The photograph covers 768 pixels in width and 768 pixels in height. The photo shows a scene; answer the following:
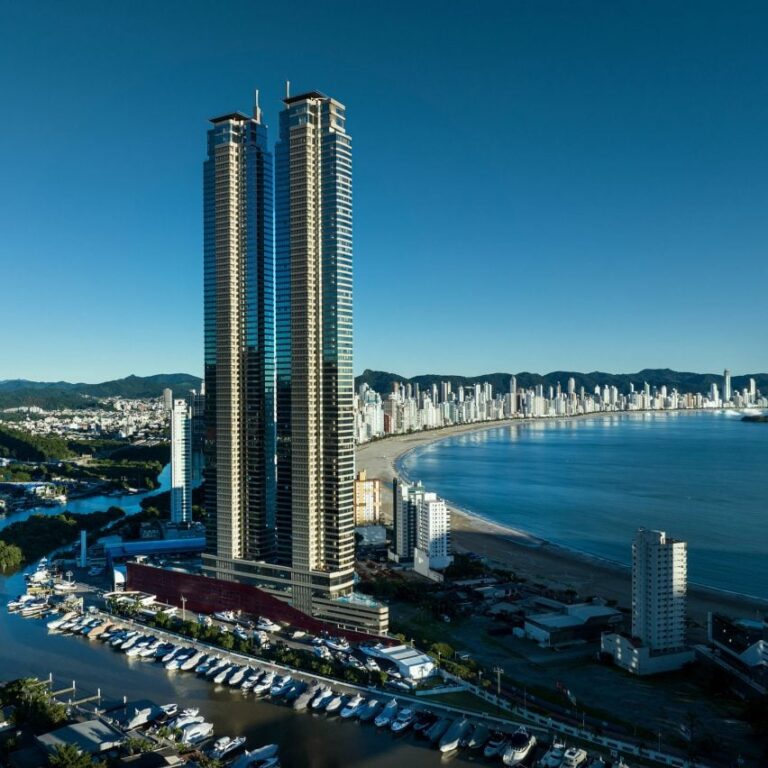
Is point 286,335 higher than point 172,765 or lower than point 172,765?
higher

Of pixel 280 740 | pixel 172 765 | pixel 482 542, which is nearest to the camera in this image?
pixel 172 765

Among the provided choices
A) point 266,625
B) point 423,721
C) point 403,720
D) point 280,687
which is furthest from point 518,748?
point 266,625

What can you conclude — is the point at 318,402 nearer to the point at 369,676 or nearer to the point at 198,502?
the point at 369,676

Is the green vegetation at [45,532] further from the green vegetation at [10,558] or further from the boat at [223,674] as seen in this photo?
the boat at [223,674]

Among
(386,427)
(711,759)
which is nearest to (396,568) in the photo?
(711,759)

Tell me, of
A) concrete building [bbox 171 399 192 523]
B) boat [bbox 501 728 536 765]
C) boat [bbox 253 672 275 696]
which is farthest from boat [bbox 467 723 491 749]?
concrete building [bbox 171 399 192 523]

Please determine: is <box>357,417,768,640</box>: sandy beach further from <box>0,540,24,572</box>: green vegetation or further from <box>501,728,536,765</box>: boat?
<box>0,540,24,572</box>: green vegetation
